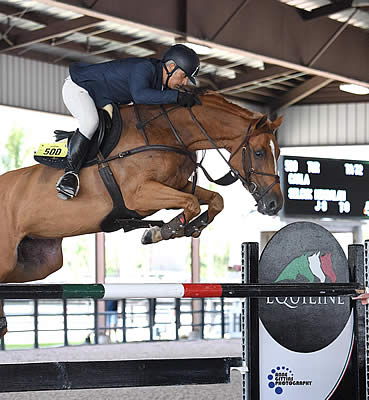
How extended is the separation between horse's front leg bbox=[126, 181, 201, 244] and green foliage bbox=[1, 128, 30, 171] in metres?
14.0

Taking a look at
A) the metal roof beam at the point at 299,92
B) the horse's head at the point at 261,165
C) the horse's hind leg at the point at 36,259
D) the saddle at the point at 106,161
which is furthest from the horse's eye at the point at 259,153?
the metal roof beam at the point at 299,92

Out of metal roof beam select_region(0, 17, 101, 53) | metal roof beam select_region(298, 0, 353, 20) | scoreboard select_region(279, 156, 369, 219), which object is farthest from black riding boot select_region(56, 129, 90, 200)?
metal roof beam select_region(0, 17, 101, 53)

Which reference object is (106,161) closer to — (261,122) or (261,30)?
(261,122)

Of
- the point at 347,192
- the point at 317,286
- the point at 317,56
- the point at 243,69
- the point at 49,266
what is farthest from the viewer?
the point at 243,69

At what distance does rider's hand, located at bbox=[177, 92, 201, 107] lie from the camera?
3.65 m

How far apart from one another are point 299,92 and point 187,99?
10.5 meters

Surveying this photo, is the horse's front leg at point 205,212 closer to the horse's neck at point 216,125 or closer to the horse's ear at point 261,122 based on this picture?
the horse's neck at point 216,125

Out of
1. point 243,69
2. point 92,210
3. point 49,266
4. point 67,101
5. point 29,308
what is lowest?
point 29,308

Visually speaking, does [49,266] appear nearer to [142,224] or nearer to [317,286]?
[142,224]

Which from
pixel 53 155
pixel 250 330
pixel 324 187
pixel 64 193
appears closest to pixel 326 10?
pixel 324 187

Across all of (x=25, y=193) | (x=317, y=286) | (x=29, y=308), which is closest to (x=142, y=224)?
(x=25, y=193)

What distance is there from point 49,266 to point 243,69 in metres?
9.79

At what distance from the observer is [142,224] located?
3848mm

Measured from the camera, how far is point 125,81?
145 inches
